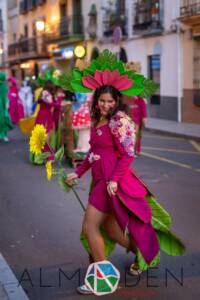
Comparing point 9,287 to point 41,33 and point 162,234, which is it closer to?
point 162,234

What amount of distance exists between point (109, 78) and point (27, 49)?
4012 centimetres

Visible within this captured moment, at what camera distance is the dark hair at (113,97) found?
4.64 meters

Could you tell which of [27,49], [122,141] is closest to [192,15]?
[122,141]

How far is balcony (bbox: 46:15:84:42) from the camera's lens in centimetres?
3278

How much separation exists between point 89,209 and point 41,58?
1475 inches

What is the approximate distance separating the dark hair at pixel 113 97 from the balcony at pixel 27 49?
114 feet

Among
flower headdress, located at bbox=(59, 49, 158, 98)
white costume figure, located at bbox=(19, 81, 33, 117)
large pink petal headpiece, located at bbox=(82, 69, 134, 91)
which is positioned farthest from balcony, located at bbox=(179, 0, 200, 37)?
large pink petal headpiece, located at bbox=(82, 69, 134, 91)

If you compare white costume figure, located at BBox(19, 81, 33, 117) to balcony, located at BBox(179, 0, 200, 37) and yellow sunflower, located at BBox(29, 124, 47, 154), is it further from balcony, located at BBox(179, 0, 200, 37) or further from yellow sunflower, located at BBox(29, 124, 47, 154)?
yellow sunflower, located at BBox(29, 124, 47, 154)

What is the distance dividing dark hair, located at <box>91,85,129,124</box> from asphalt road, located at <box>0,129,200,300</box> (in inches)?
51.9

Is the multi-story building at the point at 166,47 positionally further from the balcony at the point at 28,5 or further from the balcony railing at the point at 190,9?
the balcony at the point at 28,5

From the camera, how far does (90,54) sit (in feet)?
102

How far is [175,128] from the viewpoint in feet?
61.6

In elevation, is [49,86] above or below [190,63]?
below

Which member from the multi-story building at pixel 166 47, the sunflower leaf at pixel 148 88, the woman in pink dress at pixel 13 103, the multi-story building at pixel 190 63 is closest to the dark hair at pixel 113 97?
the sunflower leaf at pixel 148 88
